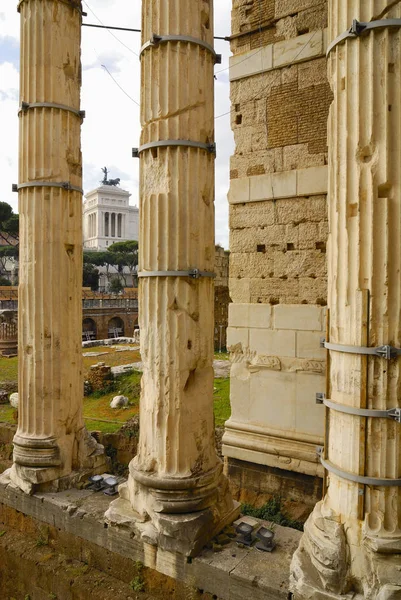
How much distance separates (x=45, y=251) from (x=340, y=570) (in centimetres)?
409

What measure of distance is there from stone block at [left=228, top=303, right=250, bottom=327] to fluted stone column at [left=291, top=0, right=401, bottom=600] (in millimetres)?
3149

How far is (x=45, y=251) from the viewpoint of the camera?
515 cm

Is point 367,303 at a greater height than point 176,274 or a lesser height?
lesser

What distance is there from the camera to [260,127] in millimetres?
6027

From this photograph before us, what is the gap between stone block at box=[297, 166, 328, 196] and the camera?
18.1ft

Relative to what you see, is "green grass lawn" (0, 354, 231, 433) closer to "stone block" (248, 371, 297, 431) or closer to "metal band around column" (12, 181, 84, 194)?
"stone block" (248, 371, 297, 431)

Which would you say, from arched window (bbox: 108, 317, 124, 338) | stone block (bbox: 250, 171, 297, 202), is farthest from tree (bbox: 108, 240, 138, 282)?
stone block (bbox: 250, 171, 297, 202)

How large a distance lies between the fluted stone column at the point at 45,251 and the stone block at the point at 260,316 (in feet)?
7.55

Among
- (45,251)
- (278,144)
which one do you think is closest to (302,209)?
(278,144)

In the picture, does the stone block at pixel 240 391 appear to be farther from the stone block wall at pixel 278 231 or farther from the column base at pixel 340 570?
the column base at pixel 340 570

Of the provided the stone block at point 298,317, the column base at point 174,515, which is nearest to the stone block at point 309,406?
the stone block at point 298,317

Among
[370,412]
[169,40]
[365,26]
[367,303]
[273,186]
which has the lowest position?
[370,412]

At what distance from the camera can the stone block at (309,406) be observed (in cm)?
558

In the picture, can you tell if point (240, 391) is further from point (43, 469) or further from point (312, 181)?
point (312, 181)
